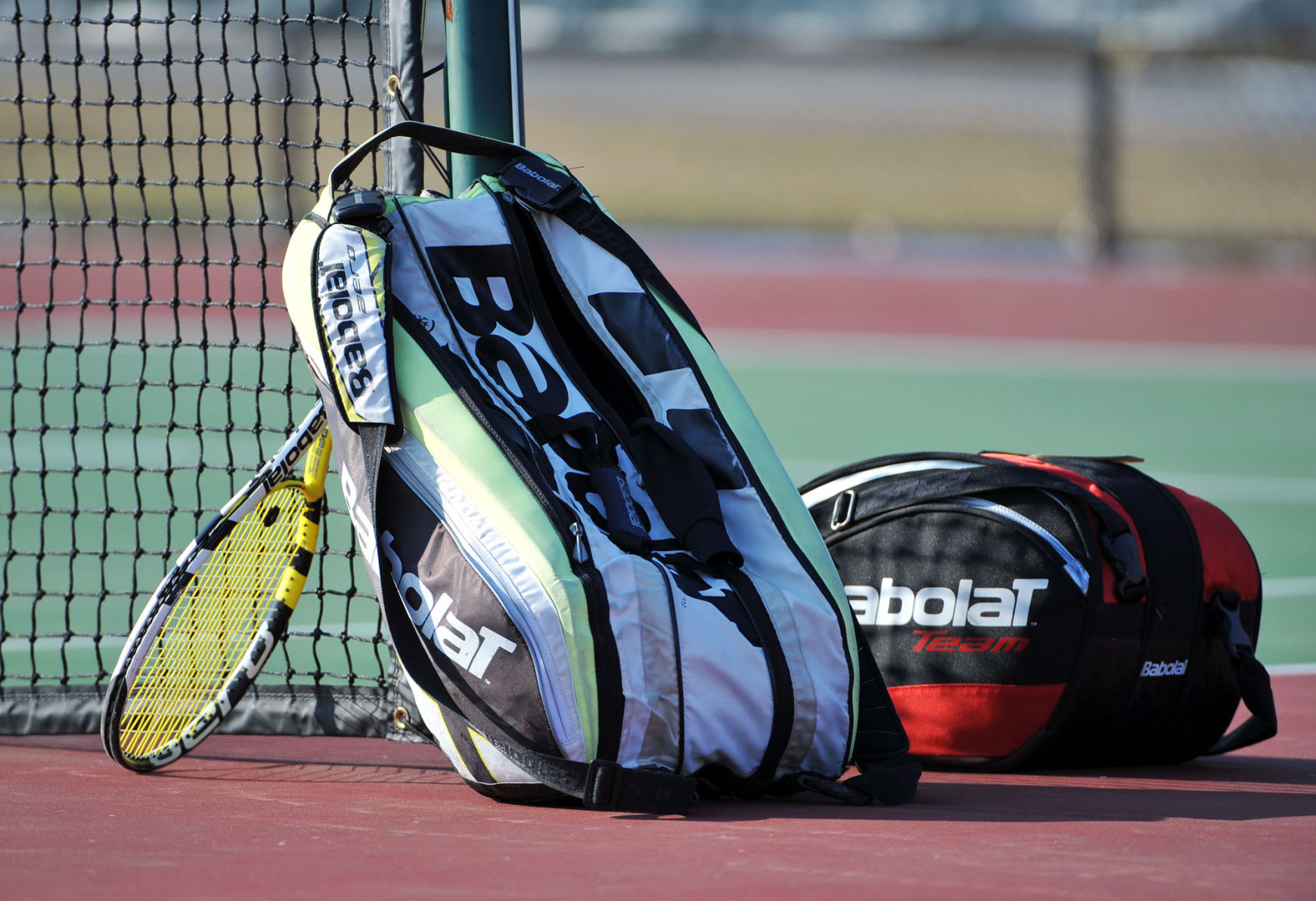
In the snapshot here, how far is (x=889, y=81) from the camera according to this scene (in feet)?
79.3

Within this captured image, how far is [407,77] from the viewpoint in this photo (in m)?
3.38

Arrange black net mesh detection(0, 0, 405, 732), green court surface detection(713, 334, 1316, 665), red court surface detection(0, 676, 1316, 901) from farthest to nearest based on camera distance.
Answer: green court surface detection(713, 334, 1316, 665)
black net mesh detection(0, 0, 405, 732)
red court surface detection(0, 676, 1316, 901)

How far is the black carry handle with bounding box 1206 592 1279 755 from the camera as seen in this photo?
2.91 m

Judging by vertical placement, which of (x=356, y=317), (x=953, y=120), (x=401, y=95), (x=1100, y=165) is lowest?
(x=356, y=317)

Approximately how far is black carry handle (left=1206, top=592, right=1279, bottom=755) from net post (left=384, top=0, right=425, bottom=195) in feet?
5.48

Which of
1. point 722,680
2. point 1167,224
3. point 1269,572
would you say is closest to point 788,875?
point 722,680

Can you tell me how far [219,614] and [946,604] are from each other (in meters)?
1.27

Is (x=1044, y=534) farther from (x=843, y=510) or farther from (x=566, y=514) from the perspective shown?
(x=566, y=514)

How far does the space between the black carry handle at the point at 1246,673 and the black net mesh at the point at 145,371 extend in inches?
63.2

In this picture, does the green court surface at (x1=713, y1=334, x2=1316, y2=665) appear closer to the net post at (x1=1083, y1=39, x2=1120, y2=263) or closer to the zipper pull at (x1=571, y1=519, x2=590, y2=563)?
the zipper pull at (x1=571, y1=519, x2=590, y2=563)

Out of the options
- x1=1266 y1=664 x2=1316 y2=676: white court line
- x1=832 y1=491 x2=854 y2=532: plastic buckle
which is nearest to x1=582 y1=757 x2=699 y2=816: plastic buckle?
x1=832 y1=491 x2=854 y2=532: plastic buckle

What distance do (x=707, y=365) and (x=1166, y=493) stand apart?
84 cm

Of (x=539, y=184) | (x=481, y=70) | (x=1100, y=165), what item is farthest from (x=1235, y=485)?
(x=1100, y=165)

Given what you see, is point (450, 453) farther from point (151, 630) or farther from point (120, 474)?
point (120, 474)
